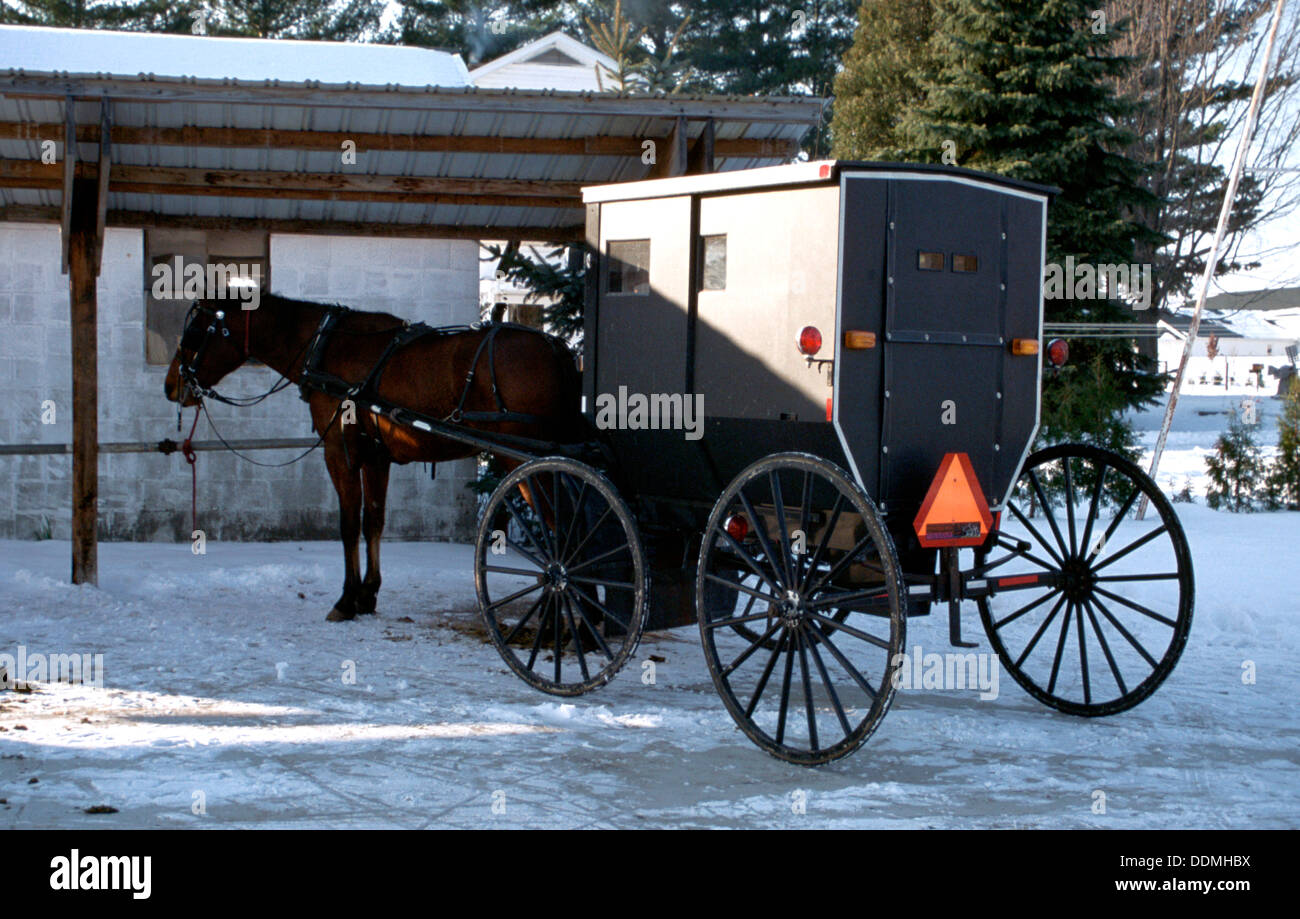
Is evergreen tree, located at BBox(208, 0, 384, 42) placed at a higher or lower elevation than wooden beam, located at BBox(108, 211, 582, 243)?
higher

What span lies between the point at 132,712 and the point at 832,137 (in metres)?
23.6

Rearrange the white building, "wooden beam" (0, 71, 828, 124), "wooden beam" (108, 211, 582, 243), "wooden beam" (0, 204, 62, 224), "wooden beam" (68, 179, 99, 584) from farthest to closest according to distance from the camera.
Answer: "wooden beam" (108, 211, 582, 243) < "wooden beam" (0, 204, 62, 224) < "wooden beam" (68, 179, 99, 584) < the white building < "wooden beam" (0, 71, 828, 124)

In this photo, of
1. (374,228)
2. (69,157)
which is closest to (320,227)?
(374,228)

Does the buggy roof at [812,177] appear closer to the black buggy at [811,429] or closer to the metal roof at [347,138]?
the black buggy at [811,429]

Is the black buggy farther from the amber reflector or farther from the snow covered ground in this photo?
the snow covered ground

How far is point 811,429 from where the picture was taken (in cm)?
554

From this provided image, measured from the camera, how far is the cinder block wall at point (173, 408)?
12.5m

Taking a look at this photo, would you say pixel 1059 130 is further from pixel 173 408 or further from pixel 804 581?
pixel 804 581

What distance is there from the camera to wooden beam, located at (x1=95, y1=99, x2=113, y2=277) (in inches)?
338

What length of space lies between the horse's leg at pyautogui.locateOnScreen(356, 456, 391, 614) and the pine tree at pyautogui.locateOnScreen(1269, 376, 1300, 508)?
37.8 feet

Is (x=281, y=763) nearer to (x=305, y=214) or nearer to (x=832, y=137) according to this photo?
(x=305, y=214)

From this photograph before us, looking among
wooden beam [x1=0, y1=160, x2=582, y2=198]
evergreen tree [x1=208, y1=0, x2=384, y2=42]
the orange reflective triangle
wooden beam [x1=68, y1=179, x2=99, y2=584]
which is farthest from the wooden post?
evergreen tree [x1=208, y1=0, x2=384, y2=42]
